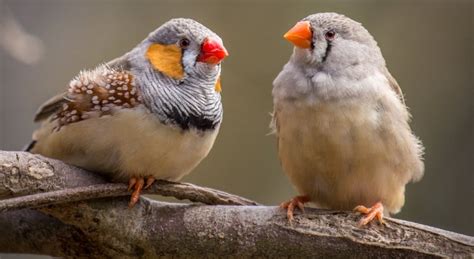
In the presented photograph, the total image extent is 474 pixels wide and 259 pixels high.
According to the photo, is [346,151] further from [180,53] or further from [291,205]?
[180,53]

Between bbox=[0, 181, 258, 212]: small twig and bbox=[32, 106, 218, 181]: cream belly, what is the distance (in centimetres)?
6

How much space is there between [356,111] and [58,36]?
9.53 feet

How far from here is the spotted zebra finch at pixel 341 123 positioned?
96.6 inches

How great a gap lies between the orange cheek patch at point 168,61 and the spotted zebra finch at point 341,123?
0.35 meters

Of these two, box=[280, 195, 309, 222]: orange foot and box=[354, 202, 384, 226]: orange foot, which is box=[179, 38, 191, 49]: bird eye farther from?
box=[354, 202, 384, 226]: orange foot

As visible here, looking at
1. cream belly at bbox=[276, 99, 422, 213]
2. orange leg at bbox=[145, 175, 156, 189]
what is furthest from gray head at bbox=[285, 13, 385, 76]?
orange leg at bbox=[145, 175, 156, 189]

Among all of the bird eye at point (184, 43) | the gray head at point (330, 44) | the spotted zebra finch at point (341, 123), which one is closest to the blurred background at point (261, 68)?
the spotted zebra finch at point (341, 123)

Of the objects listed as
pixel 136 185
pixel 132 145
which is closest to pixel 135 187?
pixel 136 185

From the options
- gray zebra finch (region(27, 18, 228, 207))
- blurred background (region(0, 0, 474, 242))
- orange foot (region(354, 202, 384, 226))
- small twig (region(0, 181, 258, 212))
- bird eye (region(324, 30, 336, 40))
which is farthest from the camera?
blurred background (region(0, 0, 474, 242))

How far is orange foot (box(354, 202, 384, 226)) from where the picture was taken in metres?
2.37

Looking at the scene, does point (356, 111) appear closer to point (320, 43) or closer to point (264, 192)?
point (320, 43)

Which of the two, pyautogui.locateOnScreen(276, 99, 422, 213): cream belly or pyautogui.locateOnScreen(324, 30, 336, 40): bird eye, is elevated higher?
pyautogui.locateOnScreen(324, 30, 336, 40): bird eye

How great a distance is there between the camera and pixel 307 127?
247 centimetres

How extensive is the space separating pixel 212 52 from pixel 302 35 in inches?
12.2
